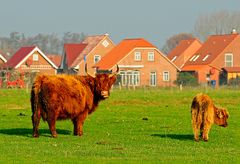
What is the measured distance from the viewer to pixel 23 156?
16859 millimetres

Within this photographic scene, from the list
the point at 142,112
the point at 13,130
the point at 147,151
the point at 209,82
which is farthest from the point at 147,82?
the point at 147,151

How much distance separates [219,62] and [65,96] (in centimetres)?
8635

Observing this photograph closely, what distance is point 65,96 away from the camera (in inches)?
881

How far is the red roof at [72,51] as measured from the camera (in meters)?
117

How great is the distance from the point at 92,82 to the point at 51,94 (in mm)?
1884

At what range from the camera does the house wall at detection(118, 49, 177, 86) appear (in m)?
100

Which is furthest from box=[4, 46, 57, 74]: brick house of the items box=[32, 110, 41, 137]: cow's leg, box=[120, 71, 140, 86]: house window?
box=[32, 110, 41, 137]: cow's leg

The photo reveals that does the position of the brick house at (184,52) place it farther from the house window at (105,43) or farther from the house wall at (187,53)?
the house window at (105,43)

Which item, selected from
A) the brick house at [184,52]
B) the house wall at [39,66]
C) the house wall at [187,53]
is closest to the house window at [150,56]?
the house wall at [39,66]

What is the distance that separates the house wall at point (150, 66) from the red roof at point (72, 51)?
58.4 ft

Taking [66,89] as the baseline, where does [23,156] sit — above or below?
below

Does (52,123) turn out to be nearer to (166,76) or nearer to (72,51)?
(166,76)

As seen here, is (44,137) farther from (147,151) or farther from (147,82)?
(147,82)

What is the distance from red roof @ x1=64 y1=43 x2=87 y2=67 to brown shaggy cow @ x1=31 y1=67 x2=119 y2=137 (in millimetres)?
93088
